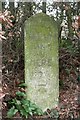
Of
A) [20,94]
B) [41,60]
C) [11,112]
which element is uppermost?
[41,60]

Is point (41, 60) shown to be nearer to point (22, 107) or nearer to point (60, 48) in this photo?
point (22, 107)

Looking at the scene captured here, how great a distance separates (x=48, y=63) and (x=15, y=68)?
31.8 inches

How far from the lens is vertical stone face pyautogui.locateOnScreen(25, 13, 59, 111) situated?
13.5ft

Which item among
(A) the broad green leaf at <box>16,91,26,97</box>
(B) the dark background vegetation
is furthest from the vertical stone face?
(B) the dark background vegetation

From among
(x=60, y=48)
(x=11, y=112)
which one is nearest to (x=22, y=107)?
(x=11, y=112)

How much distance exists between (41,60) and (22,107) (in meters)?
0.64

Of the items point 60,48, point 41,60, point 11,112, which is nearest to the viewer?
point 11,112

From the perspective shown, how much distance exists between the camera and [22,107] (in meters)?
3.98

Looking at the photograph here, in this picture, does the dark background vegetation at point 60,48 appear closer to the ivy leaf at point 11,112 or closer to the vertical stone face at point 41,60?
the vertical stone face at point 41,60

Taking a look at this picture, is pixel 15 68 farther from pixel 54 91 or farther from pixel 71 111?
pixel 71 111

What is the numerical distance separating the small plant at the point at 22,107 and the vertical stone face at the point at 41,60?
9 cm

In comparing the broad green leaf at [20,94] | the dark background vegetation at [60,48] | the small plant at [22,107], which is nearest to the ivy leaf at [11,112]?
→ the small plant at [22,107]

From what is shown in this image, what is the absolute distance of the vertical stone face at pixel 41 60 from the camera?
4117 millimetres

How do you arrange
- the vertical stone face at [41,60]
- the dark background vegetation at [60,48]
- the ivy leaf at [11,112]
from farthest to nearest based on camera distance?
the dark background vegetation at [60,48], the vertical stone face at [41,60], the ivy leaf at [11,112]
